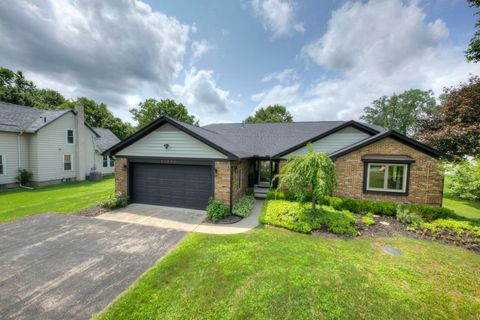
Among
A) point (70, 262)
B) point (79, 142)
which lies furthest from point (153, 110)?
point (70, 262)

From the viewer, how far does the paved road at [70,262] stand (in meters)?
3.54

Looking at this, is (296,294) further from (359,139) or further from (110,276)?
(359,139)

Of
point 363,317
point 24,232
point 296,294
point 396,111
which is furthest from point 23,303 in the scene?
point 396,111

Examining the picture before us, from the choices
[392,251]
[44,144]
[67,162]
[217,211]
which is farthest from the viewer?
[67,162]

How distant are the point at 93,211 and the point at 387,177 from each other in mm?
14982

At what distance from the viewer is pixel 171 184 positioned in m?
9.76

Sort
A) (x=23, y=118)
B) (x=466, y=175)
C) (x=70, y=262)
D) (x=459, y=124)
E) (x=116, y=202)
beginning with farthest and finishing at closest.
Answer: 1. (x=23, y=118)
2. (x=459, y=124)
3. (x=116, y=202)
4. (x=466, y=175)
5. (x=70, y=262)

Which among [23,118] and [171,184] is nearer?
[171,184]

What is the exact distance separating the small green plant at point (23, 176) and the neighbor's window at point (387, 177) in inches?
965

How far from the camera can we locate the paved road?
3535 mm

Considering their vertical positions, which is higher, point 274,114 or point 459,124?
point 274,114

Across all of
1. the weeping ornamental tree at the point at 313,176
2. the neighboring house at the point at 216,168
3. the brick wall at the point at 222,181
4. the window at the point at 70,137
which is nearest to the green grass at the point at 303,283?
the weeping ornamental tree at the point at 313,176

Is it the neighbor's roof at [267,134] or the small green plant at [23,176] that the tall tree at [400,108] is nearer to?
the neighbor's roof at [267,134]

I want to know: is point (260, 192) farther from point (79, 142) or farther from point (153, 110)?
point (153, 110)
